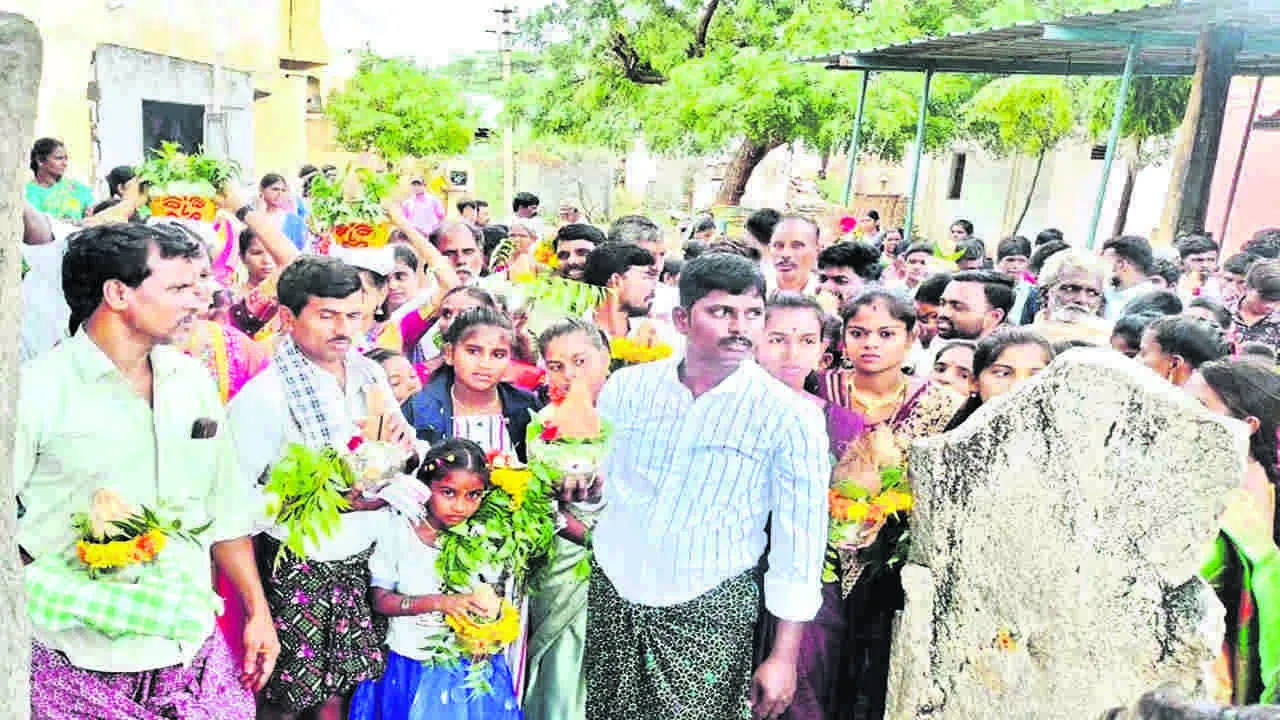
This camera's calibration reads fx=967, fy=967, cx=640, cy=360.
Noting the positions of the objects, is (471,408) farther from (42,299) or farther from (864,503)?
(42,299)

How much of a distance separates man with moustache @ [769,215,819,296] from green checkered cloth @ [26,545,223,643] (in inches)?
141

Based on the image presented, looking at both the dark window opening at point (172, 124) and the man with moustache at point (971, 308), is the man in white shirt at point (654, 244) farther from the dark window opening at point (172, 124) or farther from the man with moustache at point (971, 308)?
the dark window opening at point (172, 124)

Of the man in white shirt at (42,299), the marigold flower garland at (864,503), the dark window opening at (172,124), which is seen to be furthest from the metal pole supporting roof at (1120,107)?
the dark window opening at (172,124)

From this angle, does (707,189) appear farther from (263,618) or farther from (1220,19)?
(263,618)

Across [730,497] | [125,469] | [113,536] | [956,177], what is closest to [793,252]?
[730,497]

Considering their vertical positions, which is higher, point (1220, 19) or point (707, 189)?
point (1220, 19)

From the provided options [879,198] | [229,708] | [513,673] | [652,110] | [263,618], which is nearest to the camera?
[229,708]

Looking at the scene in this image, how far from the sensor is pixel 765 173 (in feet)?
93.0

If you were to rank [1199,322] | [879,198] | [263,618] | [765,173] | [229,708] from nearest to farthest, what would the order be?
[229,708] → [263,618] → [1199,322] → [879,198] → [765,173]

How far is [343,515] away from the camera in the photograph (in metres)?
2.99

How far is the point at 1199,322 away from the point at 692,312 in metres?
2.44

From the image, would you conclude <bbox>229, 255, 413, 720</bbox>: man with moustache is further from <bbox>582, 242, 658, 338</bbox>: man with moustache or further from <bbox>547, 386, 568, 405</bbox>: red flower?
<bbox>582, 242, 658, 338</bbox>: man with moustache

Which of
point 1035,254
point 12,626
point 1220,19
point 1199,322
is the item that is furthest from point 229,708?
point 1220,19

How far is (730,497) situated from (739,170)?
14981mm
